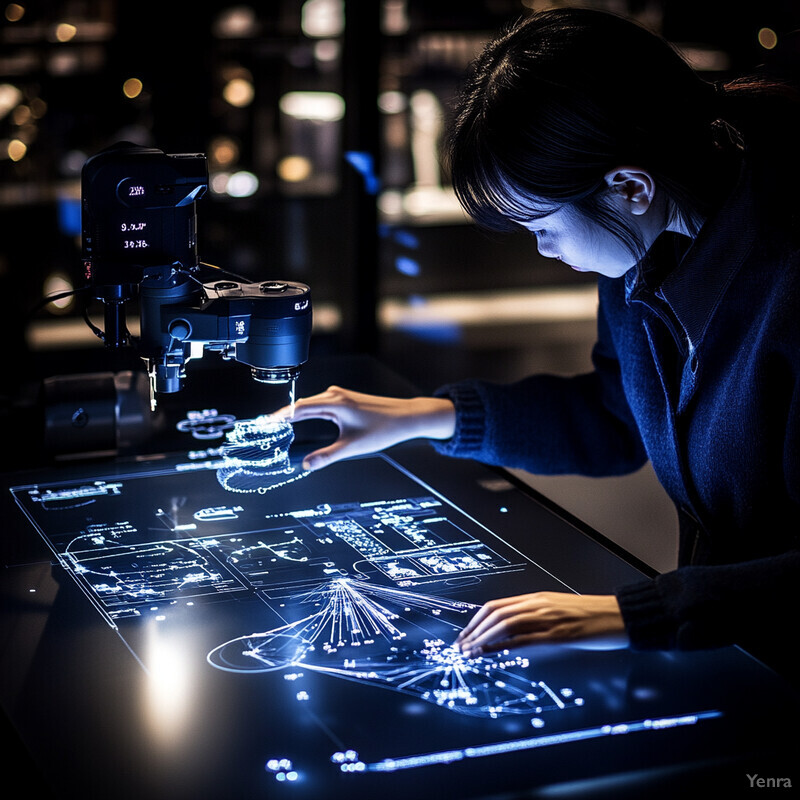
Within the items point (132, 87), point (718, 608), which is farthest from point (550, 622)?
point (132, 87)

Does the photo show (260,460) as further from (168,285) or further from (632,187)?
(632,187)

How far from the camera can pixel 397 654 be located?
126cm

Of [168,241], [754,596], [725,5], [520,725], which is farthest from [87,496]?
[725,5]

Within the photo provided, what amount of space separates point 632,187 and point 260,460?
0.74 meters

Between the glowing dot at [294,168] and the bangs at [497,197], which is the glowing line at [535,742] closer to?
the bangs at [497,197]

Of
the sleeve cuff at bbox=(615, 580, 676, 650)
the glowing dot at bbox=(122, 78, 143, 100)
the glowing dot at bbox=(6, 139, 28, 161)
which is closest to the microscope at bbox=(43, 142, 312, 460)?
the sleeve cuff at bbox=(615, 580, 676, 650)

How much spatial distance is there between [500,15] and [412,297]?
114cm

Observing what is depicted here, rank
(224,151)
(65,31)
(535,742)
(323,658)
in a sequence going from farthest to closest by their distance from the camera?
(224,151) → (65,31) → (323,658) → (535,742)

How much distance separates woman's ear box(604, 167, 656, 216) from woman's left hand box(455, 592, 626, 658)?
424mm

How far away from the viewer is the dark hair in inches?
47.3

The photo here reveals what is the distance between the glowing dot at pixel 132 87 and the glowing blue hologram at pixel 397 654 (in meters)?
2.68

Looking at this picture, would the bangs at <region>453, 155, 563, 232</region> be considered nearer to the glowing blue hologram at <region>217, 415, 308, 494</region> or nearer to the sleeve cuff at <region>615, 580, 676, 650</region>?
the sleeve cuff at <region>615, 580, 676, 650</region>

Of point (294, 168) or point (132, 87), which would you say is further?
point (294, 168)

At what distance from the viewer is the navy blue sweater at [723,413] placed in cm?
116
